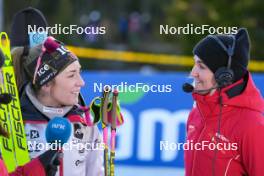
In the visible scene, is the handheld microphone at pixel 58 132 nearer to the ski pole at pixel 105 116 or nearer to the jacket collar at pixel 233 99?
the ski pole at pixel 105 116

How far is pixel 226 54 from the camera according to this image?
176 inches

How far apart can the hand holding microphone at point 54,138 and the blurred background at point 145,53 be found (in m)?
1.70

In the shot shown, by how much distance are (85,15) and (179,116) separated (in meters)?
22.1

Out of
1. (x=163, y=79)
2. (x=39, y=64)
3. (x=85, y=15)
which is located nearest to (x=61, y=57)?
(x=39, y=64)

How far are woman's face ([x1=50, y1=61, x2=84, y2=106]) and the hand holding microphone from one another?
287mm

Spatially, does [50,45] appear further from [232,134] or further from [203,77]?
[232,134]

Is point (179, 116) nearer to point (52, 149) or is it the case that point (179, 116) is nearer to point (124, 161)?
point (124, 161)

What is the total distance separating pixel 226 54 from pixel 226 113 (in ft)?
1.18

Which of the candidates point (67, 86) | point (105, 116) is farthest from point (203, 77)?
point (67, 86)

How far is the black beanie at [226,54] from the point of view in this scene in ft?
14.6

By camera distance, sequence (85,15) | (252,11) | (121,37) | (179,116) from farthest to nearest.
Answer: (121,37), (85,15), (252,11), (179,116)

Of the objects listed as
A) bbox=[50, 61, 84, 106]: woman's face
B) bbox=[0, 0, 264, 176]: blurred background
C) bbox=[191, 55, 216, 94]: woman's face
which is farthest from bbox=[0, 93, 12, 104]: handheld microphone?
bbox=[0, 0, 264, 176]: blurred background

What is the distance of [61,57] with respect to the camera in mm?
4391

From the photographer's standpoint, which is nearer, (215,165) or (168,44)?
(215,165)
